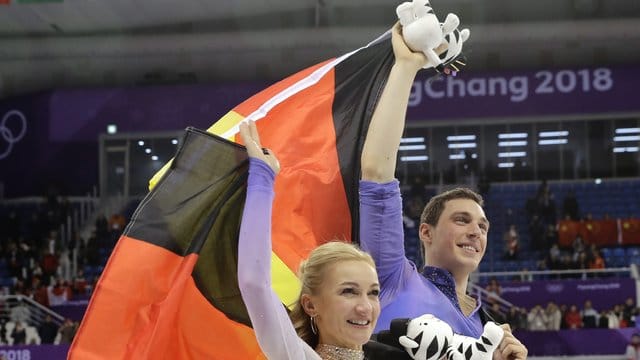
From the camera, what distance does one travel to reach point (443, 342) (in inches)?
92.4

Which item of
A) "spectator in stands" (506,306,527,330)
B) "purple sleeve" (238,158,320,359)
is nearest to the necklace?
"purple sleeve" (238,158,320,359)

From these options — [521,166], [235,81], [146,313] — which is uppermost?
[235,81]

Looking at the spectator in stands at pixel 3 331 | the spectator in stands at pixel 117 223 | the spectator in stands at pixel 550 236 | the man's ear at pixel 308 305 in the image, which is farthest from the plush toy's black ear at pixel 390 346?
the spectator in stands at pixel 117 223

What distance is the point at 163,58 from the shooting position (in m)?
22.6

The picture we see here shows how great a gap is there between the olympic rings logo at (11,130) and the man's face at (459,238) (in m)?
20.6

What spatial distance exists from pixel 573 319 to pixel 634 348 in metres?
2.14

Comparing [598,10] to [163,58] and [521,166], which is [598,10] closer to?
[521,166]

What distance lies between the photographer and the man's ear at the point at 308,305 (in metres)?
2.60

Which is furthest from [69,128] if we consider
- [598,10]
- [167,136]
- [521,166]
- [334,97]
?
[334,97]

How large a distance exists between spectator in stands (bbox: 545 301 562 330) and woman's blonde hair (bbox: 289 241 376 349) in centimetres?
1328

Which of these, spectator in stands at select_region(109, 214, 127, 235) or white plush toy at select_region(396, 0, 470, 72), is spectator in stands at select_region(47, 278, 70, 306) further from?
white plush toy at select_region(396, 0, 470, 72)

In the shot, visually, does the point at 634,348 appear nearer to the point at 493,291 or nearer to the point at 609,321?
the point at 609,321

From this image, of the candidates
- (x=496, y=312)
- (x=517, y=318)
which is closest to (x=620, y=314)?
(x=517, y=318)

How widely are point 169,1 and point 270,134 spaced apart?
17.9 m
